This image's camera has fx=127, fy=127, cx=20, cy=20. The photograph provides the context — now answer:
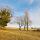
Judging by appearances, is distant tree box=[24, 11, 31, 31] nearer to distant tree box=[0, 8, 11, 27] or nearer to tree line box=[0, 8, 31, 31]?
tree line box=[0, 8, 31, 31]

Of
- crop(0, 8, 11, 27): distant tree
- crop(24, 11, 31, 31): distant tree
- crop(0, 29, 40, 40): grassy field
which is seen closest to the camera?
crop(0, 29, 40, 40): grassy field

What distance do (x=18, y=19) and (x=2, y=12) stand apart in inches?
142

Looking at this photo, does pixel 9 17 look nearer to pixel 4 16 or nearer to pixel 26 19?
pixel 4 16

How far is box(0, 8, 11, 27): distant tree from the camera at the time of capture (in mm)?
25184

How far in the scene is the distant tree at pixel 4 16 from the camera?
Answer: 82.6ft

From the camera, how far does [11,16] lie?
2595 cm

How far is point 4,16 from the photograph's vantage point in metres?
25.5

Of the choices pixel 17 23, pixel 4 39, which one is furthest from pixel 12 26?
pixel 4 39

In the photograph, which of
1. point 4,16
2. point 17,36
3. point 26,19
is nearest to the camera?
point 17,36

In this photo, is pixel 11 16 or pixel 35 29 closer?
pixel 35 29

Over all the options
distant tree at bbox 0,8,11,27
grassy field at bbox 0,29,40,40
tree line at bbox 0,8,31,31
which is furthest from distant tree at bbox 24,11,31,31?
grassy field at bbox 0,29,40,40

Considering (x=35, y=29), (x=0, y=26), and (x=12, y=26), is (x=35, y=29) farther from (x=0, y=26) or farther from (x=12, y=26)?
(x=0, y=26)

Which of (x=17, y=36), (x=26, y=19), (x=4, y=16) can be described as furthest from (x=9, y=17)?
(x=17, y=36)

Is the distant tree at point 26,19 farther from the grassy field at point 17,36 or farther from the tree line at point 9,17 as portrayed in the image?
the grassy field at point 17,36
